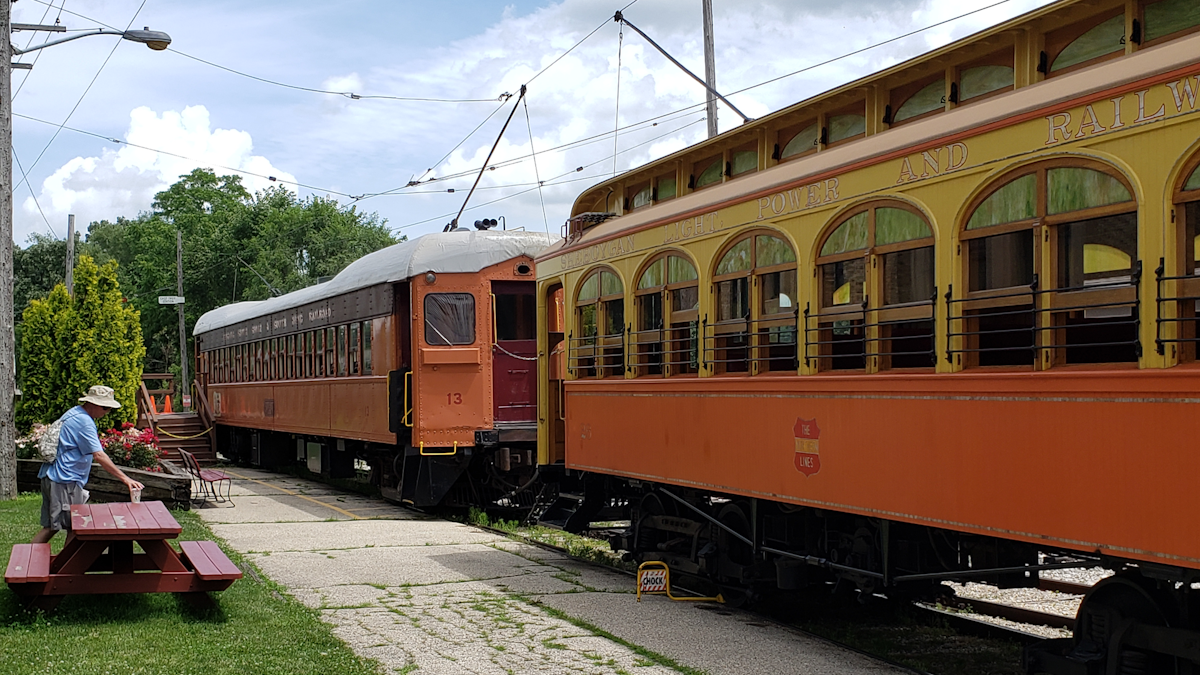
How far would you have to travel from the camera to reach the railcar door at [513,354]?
16.0 metres

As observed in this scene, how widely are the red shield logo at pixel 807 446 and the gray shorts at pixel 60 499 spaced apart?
16.8 ft

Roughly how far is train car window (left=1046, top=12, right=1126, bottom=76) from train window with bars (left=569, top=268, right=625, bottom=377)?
477 cm

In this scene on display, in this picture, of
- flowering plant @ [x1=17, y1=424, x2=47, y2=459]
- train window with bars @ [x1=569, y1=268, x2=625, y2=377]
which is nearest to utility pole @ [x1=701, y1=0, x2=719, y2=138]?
train window with bars @ [x1=569, y1=268, x2=625, y2=377]

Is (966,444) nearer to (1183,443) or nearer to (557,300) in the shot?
(1183,443)

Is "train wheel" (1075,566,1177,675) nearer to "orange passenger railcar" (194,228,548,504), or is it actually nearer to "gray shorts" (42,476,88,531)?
"gray shorts" (42,476,88,531)

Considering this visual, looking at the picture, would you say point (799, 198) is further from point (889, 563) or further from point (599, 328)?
point (599, 328)

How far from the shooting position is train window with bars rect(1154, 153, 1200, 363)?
5.07 m

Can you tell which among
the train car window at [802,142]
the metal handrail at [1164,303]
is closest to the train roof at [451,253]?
the train car window at [802,142]

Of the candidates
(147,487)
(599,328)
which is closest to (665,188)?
(599,328)

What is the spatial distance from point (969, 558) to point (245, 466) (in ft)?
77.4

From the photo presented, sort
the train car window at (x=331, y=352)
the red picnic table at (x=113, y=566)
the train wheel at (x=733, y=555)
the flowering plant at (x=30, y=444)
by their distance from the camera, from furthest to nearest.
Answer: the train car window at (x=331, y=352)
the flowering plant at (x=30, y=444)
the train wheel at (x=733, y=555)
the red picnic table at (x=113, y=566)

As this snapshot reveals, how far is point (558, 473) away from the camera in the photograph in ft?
41.4

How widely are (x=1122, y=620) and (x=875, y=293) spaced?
7.37 ft

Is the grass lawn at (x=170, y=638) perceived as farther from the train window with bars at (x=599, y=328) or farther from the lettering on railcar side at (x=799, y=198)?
the lettering on railcar side at (x=799, y=198)
